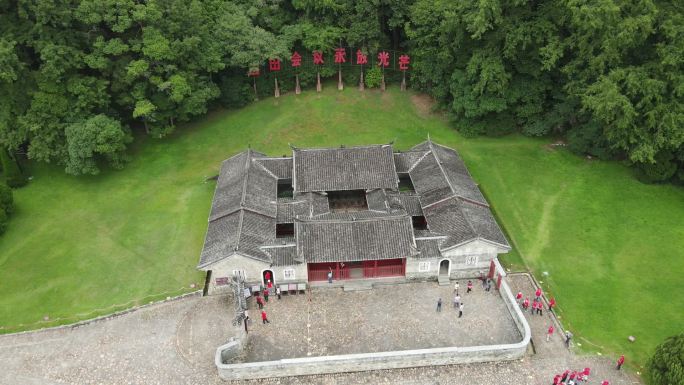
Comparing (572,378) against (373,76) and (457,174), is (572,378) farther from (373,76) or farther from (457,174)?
(373,76)

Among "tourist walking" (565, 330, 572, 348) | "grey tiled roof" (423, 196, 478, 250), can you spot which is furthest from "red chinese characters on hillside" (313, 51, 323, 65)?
"tourist walking" (565, 330, 572, 348)

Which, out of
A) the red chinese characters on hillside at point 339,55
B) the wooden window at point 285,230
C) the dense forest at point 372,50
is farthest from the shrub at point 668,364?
the red chinese characters on hillside at point 339,55

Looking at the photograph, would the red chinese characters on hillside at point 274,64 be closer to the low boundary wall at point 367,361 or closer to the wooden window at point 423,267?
the wooden window at point 423,267

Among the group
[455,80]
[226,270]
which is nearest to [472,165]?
[455,80]

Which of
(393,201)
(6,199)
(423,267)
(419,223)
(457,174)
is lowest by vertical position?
(423,267)

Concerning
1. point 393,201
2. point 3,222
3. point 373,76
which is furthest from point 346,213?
point 3,222
